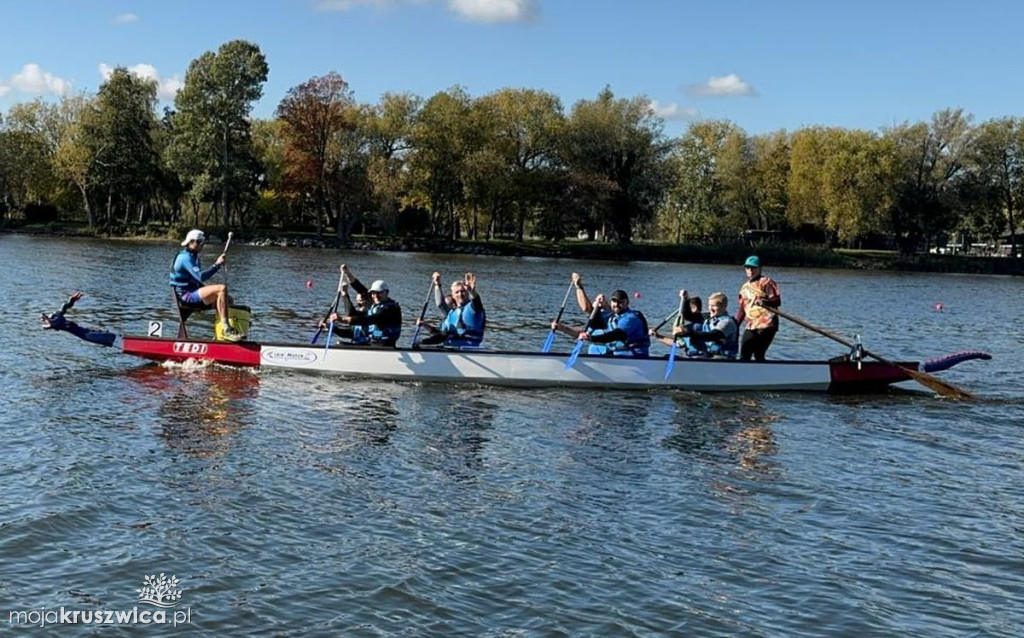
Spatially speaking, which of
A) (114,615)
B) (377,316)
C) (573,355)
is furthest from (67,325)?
(114,615)

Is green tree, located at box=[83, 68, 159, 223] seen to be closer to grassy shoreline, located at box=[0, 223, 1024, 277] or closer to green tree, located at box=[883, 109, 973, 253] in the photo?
grassy shoreline, located at box=[0, 223, 1024, 277]

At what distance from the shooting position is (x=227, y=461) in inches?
492

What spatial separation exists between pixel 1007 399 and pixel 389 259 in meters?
51.2

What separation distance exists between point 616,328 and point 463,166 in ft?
214

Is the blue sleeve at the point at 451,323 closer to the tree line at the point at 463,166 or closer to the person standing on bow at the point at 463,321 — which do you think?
the person standing on bow at the point at 463,321

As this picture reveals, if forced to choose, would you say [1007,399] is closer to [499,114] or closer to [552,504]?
[552,504]

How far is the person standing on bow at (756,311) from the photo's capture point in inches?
711

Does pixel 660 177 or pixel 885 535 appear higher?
pixel 660 177

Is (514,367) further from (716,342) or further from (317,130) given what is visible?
(317,130)

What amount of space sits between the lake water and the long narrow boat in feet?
1.06

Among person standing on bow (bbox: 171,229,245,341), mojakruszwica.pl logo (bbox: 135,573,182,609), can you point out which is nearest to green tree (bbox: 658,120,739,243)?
person standing on bow (bbox: 171,229,245,341)

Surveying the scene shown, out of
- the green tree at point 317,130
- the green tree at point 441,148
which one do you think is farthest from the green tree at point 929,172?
the green tree at point 317,130

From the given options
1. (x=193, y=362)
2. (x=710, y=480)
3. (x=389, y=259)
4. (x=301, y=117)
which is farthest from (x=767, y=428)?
(x=301, y=117)

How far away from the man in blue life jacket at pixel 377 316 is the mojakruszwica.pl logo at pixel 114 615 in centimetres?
1040
